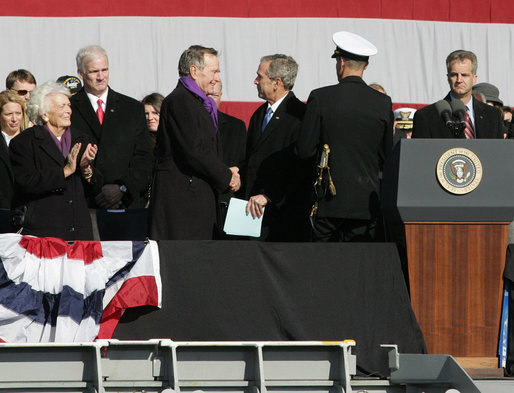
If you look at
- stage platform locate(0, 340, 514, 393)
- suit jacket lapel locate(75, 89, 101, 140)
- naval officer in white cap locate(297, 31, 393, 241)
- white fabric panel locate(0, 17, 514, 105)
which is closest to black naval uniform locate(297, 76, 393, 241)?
naval officer in white cap locate(297, 31, 393, 241)

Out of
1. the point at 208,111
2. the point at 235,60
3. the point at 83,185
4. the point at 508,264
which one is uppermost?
the point at 235,60

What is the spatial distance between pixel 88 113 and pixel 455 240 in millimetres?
2563

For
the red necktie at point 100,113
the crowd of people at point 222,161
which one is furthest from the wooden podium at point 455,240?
the red necktie at point 100,113

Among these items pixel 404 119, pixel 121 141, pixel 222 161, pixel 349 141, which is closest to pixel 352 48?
pixel 349 141

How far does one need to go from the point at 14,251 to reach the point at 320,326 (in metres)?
1.43

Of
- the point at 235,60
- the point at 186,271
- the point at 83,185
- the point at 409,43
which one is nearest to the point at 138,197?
the point at 83,185

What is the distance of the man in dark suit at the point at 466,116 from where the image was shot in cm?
579

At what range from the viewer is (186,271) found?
15.5 feet

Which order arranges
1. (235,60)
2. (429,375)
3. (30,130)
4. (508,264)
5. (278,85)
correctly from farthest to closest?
(235,60), (278,85), (30,130), (508,264), (429,375)

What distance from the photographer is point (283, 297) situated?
4801 millimetres

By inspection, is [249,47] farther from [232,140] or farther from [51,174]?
[51,174]

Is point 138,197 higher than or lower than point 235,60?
lower

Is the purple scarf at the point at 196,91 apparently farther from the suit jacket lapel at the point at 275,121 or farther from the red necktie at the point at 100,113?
the red necktie at the point at 100,113

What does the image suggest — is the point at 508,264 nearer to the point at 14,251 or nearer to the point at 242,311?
the point at 242,311
